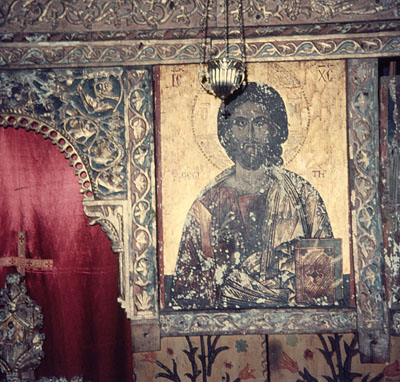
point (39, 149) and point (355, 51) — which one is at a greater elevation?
point (355, 51)

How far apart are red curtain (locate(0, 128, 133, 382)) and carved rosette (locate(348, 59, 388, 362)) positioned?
1.60 metres

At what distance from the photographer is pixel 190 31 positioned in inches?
143

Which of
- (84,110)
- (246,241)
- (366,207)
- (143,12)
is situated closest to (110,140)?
(84,110)

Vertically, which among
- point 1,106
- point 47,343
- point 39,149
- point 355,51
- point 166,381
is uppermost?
point 355,51

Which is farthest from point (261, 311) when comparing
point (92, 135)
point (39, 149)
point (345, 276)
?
point (39, 149)

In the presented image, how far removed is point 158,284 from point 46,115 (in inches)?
52.9

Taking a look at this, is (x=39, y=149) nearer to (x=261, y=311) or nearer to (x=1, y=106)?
(x=1, y=106)

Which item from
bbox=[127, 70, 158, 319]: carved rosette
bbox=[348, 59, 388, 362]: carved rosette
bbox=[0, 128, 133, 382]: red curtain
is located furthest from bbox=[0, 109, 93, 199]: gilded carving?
bbox=[348, 59, 388, 362]: carved rosette

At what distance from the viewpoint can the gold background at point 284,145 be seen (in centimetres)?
366

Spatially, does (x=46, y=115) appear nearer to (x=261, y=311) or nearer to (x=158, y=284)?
(x=158, y=284)

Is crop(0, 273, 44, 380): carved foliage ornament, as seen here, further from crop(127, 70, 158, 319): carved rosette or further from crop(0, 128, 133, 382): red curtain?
crop(127, 70, 158, 319): carved rosette

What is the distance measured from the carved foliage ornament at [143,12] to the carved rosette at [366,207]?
0.42m

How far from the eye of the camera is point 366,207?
11.9ft

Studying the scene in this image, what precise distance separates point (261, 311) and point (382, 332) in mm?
794
